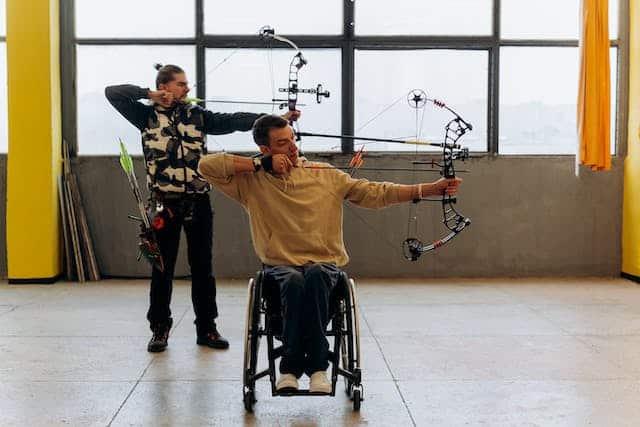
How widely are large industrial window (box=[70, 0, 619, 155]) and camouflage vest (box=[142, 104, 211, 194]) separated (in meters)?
2.55

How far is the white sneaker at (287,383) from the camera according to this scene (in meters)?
2.79

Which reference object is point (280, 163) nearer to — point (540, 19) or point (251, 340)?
point (251, 340)

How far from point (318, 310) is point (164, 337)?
1.40 metres

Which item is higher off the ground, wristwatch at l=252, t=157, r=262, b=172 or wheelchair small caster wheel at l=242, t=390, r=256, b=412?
wristwatch at l=252, t=157, r=262, b=172

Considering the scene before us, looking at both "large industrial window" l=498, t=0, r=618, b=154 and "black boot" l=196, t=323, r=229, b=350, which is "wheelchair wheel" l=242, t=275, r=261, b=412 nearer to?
"black boot" l=196, t=323, r=229, b=350

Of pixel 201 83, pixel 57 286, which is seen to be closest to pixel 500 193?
pixel 201 83

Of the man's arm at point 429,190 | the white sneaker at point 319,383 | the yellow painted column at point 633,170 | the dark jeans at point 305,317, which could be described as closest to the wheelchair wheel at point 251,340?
the dark jeans at point 305,317

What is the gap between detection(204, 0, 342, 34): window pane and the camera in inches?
253

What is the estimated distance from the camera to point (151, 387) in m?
3.25

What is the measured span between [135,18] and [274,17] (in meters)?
1.08

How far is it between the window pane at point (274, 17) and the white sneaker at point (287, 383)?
13.6 feet

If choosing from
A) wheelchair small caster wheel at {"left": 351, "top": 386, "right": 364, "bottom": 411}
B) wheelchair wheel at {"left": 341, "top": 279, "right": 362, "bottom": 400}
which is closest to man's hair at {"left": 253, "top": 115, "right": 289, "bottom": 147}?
wheelchair wheel at {"left": 341, "top": 279, "right": 362, "bottom": 400}

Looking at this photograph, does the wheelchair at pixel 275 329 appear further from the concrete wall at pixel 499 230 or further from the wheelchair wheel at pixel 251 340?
the concrete wall at pixel 499 230

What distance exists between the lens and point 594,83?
19.8 ft
